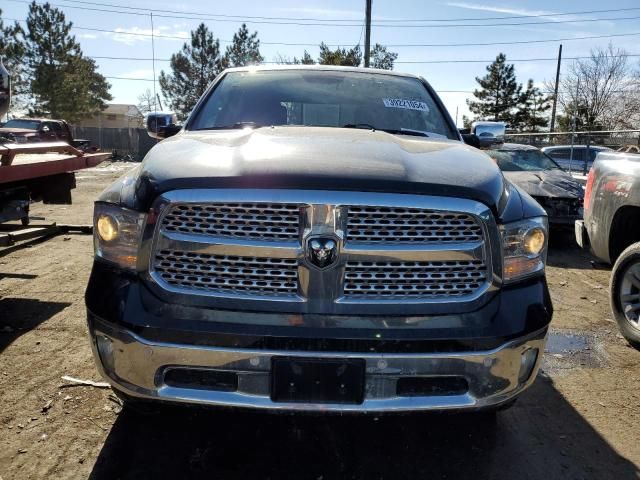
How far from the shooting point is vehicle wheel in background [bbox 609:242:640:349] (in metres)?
4.36

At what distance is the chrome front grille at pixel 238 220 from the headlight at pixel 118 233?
16 centimetres

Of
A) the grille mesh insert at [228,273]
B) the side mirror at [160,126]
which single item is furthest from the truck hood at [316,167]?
the side mirror at [160,126]

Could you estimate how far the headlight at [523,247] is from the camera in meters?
2.32

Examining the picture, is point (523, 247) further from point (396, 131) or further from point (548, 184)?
point (548, 184)

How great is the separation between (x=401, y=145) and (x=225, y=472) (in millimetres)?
1774

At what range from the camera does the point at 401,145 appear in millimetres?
2846

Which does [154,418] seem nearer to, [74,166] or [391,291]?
[391,291]

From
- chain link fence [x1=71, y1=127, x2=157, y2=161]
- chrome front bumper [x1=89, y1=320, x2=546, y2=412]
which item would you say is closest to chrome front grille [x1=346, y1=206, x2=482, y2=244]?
chrome front bumper [x1=89, y1=320, x2=546, y2=412]

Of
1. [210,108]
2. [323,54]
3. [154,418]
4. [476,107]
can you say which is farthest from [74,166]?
[476,107]

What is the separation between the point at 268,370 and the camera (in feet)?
6.98

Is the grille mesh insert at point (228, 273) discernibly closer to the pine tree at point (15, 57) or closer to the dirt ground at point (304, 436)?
the dirt ground at point (304, 436)

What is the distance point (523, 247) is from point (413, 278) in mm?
508

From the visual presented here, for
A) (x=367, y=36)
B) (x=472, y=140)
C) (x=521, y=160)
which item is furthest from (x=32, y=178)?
(x=367, y=36)

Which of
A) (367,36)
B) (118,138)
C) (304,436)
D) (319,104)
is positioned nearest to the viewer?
(304,436)
